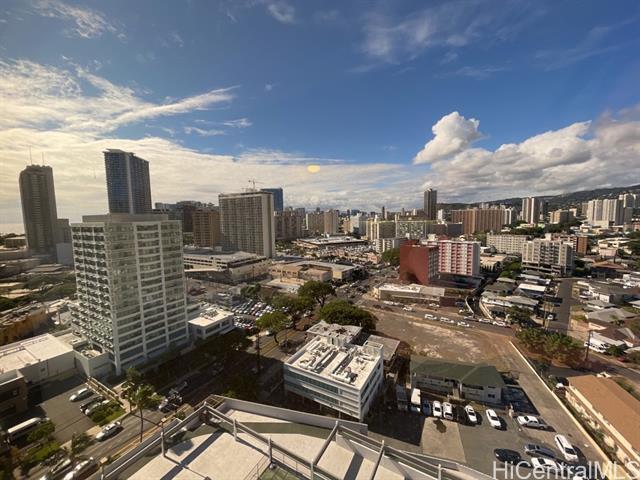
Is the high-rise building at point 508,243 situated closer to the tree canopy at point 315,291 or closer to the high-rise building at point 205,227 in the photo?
the tree canopy at point 315,291

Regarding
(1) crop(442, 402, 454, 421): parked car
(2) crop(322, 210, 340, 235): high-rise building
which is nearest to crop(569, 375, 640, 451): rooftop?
A: (1) crop(442, 402, 454, 421): parked car

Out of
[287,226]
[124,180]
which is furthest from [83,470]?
[287,226]

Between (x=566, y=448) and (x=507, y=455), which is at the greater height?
(x=566, y=448)

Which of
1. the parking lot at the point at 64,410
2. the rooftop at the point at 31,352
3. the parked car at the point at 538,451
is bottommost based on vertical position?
the parked car at the point at 538,451

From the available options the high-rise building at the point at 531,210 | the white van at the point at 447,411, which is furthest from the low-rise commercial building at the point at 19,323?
the high-rise building at the point at 531,210

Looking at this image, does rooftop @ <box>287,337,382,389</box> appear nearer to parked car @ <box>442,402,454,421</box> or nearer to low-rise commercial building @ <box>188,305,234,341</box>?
parked car @ <box>442,402,454,421</box>

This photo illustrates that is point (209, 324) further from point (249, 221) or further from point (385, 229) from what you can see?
point (385, 229)
